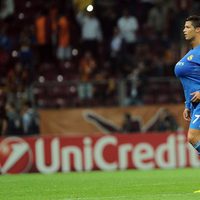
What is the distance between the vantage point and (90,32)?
77.7 ft

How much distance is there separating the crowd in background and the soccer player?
10871mm

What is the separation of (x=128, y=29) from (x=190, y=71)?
13040mm

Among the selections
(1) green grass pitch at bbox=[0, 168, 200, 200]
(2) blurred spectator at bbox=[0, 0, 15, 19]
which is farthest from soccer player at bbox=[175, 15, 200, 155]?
(2) blurred spectator at bbox=[0, 0, 15, 19]

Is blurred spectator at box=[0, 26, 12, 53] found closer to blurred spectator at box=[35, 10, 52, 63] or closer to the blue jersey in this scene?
blurred spectator at box=[35, 10, 52, 63]

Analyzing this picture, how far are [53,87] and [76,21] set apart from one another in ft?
14.1

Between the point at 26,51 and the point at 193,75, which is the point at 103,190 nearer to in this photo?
the point at 193,75

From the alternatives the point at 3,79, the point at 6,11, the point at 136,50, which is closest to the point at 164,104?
the point at 136,50

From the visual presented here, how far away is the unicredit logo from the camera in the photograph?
19.6m

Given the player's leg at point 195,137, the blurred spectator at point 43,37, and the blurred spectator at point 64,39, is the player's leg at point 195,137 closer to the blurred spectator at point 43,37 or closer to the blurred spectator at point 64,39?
the blurred spectator at point 64,39

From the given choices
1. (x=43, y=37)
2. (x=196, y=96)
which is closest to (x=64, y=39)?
(x=43, y=37)

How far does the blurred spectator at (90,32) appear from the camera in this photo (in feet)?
77.4

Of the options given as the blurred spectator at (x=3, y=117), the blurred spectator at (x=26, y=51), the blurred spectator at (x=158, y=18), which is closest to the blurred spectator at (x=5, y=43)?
the blurred spectator at (x=26, y=51)

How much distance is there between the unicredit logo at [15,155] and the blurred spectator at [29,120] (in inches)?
27.7

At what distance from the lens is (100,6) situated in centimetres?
2528
